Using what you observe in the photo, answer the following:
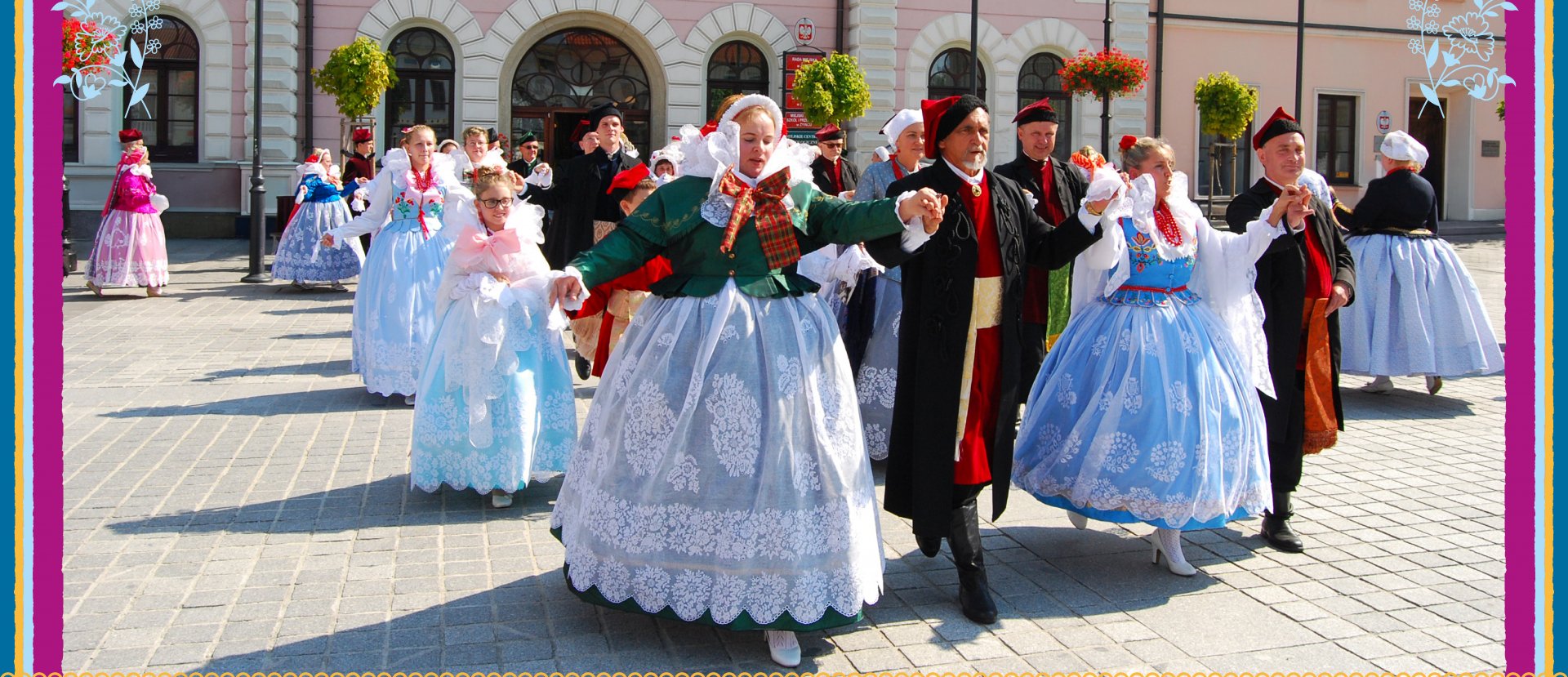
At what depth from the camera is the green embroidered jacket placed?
401 centimetres

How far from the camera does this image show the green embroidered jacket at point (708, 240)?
4.01 metres

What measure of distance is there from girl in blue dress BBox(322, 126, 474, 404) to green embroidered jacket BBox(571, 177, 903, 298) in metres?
4.24

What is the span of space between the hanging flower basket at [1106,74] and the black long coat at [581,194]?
12364 mm

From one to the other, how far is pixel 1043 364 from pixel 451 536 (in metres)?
2.36

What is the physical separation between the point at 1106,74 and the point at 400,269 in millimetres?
14325

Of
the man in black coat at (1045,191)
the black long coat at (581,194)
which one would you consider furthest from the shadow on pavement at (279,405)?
the man in black coat at (1045,191)

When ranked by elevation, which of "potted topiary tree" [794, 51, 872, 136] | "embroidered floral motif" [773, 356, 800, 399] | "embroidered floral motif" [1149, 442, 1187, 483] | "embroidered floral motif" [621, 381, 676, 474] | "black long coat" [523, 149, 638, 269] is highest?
"potted topiary tree" [794, 51, 872, 136]

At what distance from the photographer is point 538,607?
14.4ft

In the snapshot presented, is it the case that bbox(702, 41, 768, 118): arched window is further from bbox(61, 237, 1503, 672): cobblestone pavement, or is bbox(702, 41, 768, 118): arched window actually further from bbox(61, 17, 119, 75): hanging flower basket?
bbox(61, 237, 1503, 672): cobblestone pavement

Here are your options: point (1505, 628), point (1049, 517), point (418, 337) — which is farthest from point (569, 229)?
point (1505, 628)

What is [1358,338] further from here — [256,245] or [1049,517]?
[256,245]

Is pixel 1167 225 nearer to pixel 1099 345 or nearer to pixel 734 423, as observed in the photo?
pixel 1099 345

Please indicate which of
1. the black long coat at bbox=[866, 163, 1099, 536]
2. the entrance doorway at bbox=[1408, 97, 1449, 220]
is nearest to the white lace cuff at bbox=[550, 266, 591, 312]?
the black long coat at bbox=[866, 163, 1099, 536]

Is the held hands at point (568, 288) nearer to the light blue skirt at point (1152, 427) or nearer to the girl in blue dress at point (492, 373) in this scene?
the girl in blue dress at point (492, 373)
